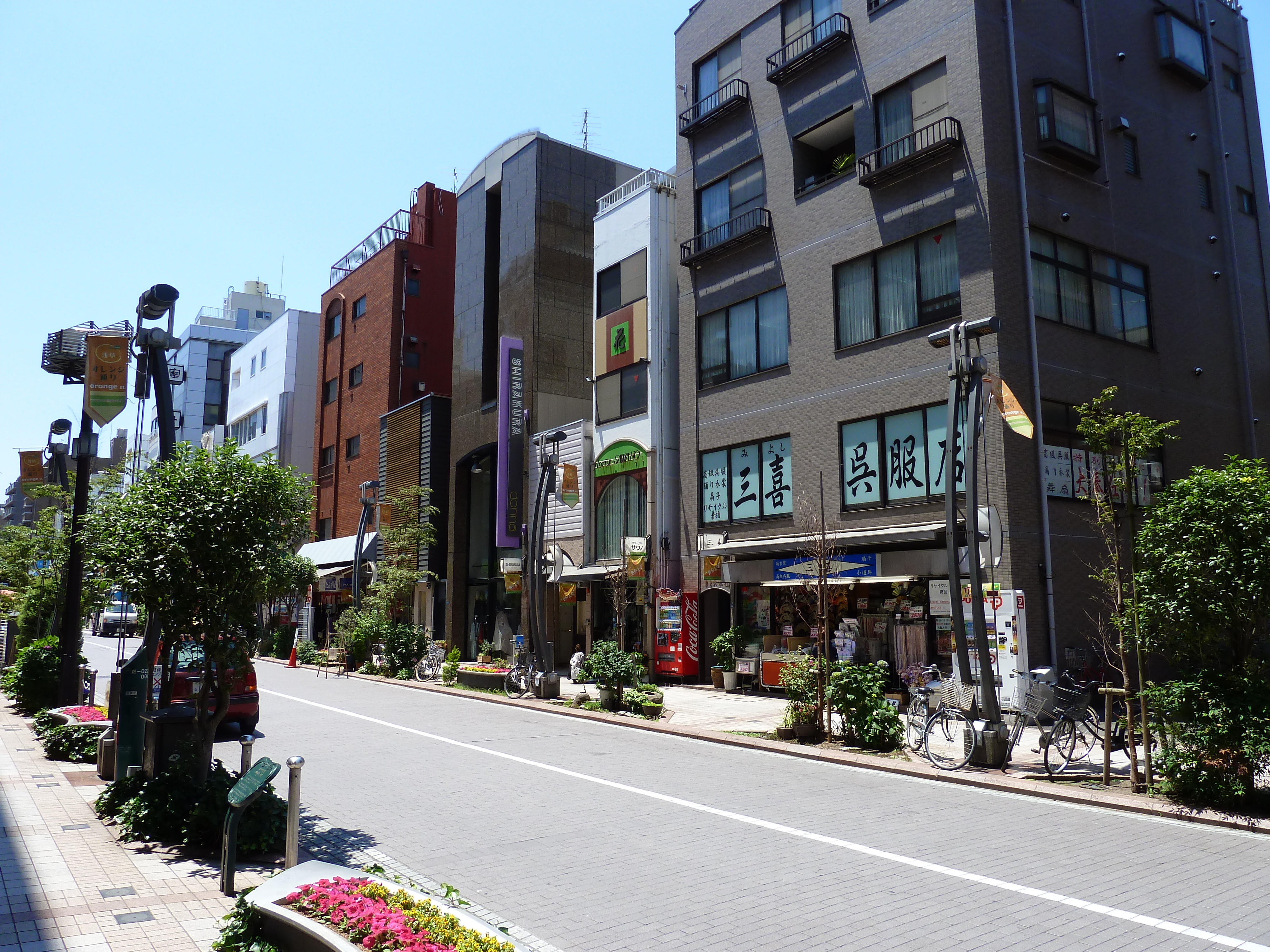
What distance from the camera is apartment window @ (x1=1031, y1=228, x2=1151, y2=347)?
65.8ft

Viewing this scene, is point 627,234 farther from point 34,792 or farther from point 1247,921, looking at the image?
point 1247,921

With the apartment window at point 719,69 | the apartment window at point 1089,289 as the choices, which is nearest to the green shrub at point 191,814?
the apartment window at point 1089,289

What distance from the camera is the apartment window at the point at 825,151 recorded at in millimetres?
23094

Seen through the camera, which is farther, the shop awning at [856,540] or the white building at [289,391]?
the white building at [289,391]

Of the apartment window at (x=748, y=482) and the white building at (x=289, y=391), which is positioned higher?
the white building at (x=289, y=391)

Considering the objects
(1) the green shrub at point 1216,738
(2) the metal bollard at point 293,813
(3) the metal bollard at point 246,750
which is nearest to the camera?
(2) the metal bollard at point 293,813

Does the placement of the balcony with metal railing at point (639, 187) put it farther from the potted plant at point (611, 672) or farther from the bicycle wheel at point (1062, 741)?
the bicycle wheel at point (1062, 741)

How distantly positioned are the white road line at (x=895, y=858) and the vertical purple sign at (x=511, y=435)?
18.9 metres

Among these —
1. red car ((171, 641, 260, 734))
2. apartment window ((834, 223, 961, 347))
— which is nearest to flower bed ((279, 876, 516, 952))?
red car ((171, 641, 260, 734))

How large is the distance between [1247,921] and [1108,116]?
21117 millimetres

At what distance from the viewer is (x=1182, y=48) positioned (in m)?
24.4

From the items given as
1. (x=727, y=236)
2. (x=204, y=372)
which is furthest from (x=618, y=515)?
(x=204, y=372)

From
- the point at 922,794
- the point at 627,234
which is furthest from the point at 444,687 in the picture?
the point at 922,794

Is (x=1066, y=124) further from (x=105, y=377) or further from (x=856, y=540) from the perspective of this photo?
(x=105, y=377)
